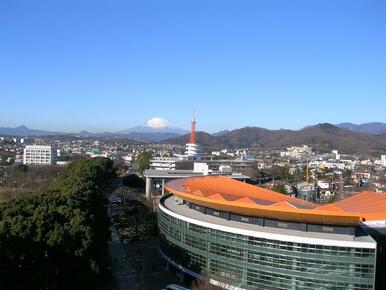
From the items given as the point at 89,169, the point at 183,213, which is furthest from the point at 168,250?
the point at 89,169

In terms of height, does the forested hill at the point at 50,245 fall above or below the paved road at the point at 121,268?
above

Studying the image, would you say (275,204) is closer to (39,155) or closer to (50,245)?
(50,245)

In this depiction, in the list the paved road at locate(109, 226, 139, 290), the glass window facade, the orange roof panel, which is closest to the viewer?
the glass window facade

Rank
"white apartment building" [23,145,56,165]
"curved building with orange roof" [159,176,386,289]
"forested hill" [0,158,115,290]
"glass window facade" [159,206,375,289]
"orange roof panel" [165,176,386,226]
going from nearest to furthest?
1. "forested hill" [0,158,115,290]
2. "glass window facade" [159,206,375,289]
3. "curved building with orange roof" [159,176,386,289]
4. "orange roof panel" [165,176,386,226]
5. "white apartment building" [23,145,56,165]

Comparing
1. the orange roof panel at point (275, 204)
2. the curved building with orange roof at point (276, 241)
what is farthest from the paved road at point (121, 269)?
the orange roof panel at point (275, 204)

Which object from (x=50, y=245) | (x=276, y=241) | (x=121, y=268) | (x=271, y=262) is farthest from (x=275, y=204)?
(x=121, y=268)

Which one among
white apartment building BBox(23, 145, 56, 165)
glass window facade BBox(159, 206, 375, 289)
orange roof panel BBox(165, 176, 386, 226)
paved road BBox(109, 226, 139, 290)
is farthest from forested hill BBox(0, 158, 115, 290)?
white apartment building BBox(23, 145, 56, 165)

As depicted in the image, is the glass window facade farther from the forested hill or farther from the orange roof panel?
the forested hill

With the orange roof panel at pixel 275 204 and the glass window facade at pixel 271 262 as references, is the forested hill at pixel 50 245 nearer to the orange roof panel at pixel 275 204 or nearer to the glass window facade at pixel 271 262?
the glass window facade at pixel 271 262
